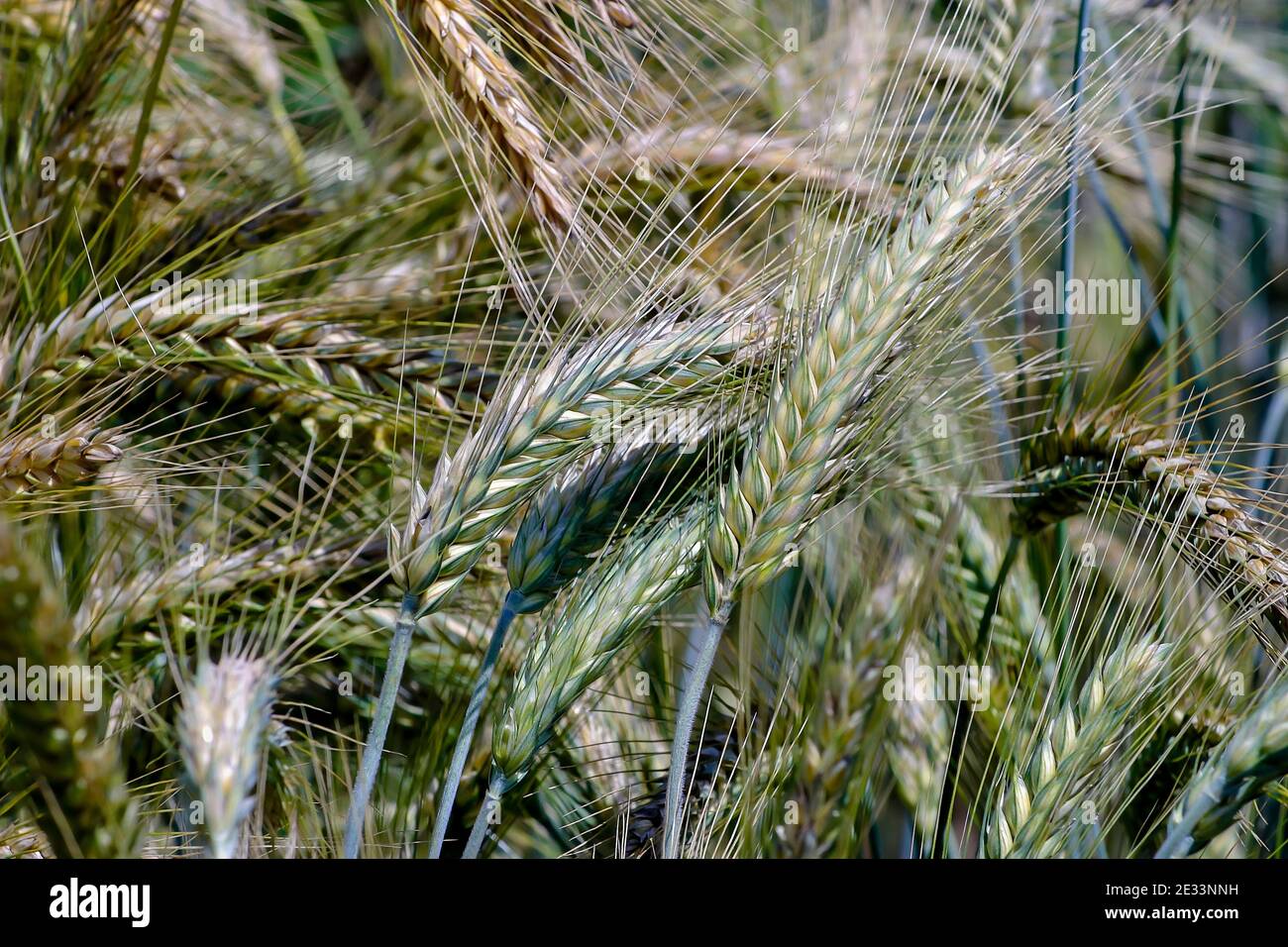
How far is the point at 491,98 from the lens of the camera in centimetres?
81

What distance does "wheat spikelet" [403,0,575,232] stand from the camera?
814mm

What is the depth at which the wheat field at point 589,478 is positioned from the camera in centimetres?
71

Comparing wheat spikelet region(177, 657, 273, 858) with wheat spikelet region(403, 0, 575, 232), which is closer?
wheat spikelet region(177, 657, 273, 858)

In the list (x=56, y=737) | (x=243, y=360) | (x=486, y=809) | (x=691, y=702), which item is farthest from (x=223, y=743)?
(x=243, y=360)

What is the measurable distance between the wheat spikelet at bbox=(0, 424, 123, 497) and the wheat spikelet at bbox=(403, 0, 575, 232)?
0.40 meters

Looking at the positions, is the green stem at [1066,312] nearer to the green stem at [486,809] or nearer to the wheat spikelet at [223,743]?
the green stem at [486,809]

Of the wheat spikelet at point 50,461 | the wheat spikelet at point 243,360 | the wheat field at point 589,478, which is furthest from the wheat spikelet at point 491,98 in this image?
the wheat spikelet at point 50,461

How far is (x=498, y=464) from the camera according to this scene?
70cm

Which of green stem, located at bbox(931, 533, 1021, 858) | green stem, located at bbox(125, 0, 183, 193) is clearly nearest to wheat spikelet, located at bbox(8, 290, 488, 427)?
green stem, located at bbox(125, 0, 183, 193)

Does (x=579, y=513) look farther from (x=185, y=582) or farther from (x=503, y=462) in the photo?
(x=185, y=582)

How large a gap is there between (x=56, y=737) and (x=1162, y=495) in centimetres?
85

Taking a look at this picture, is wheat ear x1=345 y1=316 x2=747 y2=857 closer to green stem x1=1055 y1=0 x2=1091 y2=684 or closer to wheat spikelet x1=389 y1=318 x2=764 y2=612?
wheat spikelet x1=389 y1=318 x2=764 y2=612

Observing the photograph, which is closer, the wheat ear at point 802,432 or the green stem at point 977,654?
the wheat ear at point 802,432
